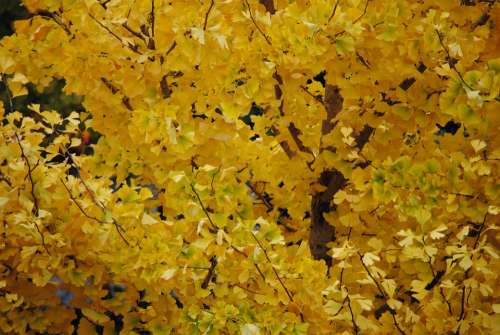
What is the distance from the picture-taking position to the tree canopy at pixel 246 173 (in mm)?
2182

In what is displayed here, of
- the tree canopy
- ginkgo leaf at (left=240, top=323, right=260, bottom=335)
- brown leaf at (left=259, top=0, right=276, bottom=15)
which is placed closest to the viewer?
ginkgo leaf at (left=240, top=323, right=260, bottom=335)

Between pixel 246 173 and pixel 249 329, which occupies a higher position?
pixel 249 329

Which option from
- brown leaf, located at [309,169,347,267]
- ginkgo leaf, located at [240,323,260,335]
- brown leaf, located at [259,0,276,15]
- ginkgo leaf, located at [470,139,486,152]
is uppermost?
ginkgo leaf, located at [470,139,486,152]

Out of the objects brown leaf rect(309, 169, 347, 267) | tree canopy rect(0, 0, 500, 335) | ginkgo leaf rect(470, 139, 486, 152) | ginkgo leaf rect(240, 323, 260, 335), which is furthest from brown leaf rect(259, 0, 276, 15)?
ginkgo leaf rect(240, 323, 260, 335)

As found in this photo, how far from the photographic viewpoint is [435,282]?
2.80 meters

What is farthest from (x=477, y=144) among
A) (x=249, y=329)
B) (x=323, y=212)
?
(x=323, y=212)

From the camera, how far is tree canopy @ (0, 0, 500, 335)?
218cm

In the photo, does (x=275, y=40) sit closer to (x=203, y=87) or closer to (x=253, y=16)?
(x=253, y=16)

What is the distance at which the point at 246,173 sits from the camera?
2.76 metres

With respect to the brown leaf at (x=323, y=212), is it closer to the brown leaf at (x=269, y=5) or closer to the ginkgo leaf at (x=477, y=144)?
the brown leaf at (x=269, y=5)

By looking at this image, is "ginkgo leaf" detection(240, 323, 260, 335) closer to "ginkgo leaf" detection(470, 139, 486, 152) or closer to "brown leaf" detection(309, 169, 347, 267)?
"ginkgo leaf" detection(470, 139, 486, 152)

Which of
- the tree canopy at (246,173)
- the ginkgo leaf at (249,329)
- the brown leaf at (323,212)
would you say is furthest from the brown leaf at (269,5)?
the ginkgo leaf at (249,329)

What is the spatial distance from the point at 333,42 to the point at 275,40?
240 millimetres

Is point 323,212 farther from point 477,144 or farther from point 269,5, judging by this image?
point 477,144
